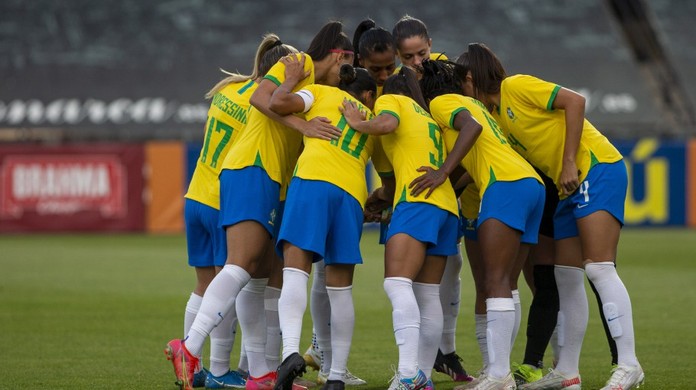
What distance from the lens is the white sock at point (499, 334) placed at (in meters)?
6.24

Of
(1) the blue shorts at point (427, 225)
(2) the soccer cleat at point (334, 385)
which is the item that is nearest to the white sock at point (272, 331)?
(2) the soccer cleat at point (334, 385)

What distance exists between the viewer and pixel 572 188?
642 cm

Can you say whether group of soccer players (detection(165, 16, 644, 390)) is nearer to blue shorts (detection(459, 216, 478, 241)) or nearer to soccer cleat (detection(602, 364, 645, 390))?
soccer cleat (detection(602, 364, 645, 390))

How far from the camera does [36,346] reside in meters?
8.51

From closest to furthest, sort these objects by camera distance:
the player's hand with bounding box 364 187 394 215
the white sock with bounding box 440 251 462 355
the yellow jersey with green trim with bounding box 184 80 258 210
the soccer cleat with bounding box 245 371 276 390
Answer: the soccer cleat with bounding box 245 371 276 390
the player's hand with bounding box 364 187 394 215
the yellow jersey with green trim with bounding box 184 80 258 210
the white sock with bounding box 440 251 462 355

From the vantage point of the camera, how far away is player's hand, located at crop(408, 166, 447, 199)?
6.25 metres

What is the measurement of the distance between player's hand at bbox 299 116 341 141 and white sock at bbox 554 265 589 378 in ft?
5.10

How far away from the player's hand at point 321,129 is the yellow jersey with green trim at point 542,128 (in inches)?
40.7

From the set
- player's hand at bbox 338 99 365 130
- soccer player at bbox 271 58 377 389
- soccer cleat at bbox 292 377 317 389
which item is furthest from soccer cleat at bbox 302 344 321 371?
player's hand at bbox 338 99 365 130

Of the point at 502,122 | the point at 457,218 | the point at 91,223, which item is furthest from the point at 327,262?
the point at 91,223

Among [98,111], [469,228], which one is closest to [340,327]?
[469,228]

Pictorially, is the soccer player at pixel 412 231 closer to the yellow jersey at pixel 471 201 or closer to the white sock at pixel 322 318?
the yellow jersey at pixel 471 201

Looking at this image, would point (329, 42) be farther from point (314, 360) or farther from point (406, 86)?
point (314, 360)

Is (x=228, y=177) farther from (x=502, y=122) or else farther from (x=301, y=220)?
(x=502, y=122)
